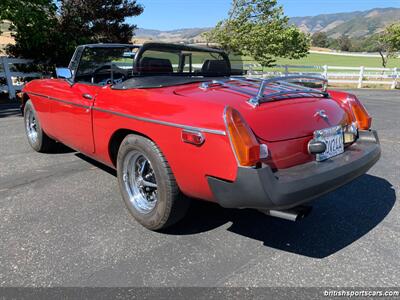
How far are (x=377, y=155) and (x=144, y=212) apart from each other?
6.84 ft

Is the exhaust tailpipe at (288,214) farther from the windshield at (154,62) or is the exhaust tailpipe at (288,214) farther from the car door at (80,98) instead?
the car door at (80,98)

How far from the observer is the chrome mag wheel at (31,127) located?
498 cm

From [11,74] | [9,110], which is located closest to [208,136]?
[9,110]

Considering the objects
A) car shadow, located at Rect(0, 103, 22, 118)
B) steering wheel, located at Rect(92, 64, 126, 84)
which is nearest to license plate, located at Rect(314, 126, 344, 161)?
steering wheel, located at Rect(92, 64, 126, 84)

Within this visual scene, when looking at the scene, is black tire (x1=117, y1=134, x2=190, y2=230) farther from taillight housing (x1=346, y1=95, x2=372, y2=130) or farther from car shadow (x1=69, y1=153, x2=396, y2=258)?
taillight housing (x1=346, y1=95, x2=372, y2=130)

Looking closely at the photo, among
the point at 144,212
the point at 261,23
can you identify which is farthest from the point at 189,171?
the point at 261,23

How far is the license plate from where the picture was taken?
2648mm

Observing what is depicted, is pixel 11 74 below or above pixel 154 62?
below

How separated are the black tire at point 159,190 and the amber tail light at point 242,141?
61 centimetres

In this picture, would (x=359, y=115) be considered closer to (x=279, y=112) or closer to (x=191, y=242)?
(x=279, y=112)

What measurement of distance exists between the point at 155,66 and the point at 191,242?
1.76m

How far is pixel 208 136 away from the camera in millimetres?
2236

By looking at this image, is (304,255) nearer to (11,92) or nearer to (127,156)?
(127,156)

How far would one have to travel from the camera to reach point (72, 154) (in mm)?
4941
